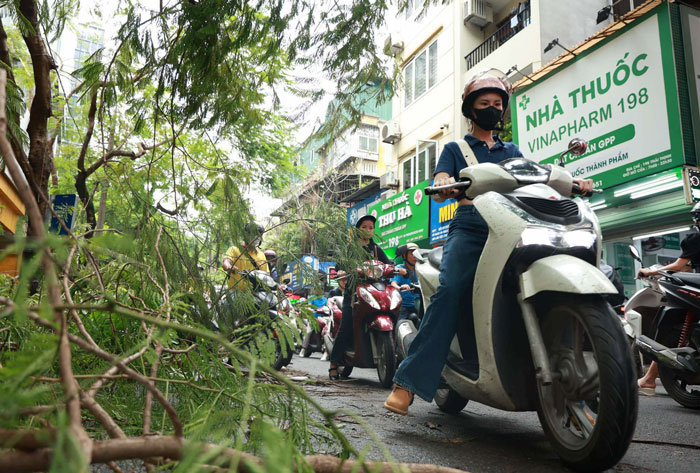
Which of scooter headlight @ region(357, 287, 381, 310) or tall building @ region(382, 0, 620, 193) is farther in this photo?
tall building @ region(382, 0, 620, 193)

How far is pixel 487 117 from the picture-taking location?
314cm

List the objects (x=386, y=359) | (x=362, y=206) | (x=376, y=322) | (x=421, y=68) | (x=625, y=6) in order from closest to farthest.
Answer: (x=386, y=359)
(x=376, y=322)
(x=625, y=6)
(x=421, y=68)
(x=362, y=206)

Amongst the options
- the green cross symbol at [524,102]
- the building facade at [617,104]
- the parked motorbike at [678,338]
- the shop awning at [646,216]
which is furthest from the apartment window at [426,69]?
the parked motorbike at [678,338]

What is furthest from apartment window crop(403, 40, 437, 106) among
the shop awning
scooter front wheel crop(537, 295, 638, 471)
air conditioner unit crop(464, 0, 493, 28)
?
scooter front wheel crop(537, 295, 638, 471)

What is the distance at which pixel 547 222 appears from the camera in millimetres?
2441

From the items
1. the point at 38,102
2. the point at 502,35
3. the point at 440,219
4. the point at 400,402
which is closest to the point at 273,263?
the point at 400,402

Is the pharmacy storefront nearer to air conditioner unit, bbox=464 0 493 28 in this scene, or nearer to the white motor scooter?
air conditioner unit, bbox=464 0 493 28

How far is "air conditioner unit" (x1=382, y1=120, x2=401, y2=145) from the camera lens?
18.9m

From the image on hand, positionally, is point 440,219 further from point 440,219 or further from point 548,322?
point 548,322

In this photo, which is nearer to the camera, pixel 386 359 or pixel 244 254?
pixel 244 254

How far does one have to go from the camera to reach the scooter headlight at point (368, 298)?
5315mm

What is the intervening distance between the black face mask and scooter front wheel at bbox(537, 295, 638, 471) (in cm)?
125

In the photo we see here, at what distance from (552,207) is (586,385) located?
32.6 inches

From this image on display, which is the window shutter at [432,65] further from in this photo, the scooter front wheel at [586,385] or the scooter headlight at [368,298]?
the scooter front wheel at [586,385]
